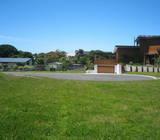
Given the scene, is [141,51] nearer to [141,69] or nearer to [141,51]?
[141,51]

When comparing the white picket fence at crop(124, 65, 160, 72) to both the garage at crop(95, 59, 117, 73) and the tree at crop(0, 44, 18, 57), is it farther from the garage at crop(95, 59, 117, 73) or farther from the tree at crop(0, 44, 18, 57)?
the tree at crop(0, 44, 18, 57)

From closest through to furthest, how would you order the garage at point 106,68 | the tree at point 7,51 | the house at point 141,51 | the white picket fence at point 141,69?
the white picket fence at point 141,69 < the garage at point 106,68 < the house at point 141,51 < the tree at point 7,51

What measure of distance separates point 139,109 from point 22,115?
11.7 ft

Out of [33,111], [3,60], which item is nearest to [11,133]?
[33,111]

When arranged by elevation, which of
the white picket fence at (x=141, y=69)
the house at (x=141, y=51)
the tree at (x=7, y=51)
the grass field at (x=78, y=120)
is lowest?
the grass field at (x=78, y=120)

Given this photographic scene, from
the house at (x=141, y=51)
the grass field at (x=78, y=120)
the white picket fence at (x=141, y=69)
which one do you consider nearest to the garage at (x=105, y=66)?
the white picket fence at (x=141, y=69)

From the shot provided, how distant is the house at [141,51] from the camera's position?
169ft

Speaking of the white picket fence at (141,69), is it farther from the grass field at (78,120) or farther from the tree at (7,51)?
the tree at (7,51)

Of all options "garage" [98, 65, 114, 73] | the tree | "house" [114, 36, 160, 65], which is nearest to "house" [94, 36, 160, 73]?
"house" [114, 36, 160, 65]

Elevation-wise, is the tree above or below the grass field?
above

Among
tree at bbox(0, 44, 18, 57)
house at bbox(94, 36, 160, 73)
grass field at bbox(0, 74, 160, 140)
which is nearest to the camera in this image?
grass field at bbox(0, 74, 160, 140)

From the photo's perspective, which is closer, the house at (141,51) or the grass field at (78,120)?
the grass field at (78,120)

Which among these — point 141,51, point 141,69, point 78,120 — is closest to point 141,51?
point 141,51

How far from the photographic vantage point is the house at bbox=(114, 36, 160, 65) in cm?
5136
